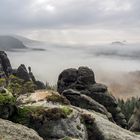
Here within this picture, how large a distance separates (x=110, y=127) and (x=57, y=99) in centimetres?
623

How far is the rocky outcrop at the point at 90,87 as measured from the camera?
86.3 m

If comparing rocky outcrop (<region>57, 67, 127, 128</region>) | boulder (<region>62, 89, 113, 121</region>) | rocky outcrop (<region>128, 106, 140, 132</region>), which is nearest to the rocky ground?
boulder (<region>62, 89, 113, 121</region>)

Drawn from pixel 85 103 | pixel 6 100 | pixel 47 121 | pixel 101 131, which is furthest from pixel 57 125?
pixel 85 103

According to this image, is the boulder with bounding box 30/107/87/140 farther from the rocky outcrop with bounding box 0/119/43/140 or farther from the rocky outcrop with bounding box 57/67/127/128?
the rocky outcrop with bounding box 57/67/127/128

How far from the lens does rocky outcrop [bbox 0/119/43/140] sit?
27297 millimetres

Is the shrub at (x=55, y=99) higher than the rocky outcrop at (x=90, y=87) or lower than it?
higher

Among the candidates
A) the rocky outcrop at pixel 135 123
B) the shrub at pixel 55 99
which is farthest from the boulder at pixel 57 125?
the rocky outcrop at pixel 135 123

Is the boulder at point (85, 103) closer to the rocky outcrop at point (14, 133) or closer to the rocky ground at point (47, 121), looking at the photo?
the rocky ground at point (47, 121)

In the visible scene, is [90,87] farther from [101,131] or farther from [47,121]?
[47,121]

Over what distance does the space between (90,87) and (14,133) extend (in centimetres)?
6607

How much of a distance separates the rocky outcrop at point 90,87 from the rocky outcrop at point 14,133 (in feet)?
183

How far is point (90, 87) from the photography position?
9356cm

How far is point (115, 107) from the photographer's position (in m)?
87.8

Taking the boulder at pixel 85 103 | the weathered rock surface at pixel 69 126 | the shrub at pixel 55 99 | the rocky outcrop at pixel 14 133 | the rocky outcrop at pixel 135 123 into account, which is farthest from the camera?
the rocky outcrop at pixel 135 123
